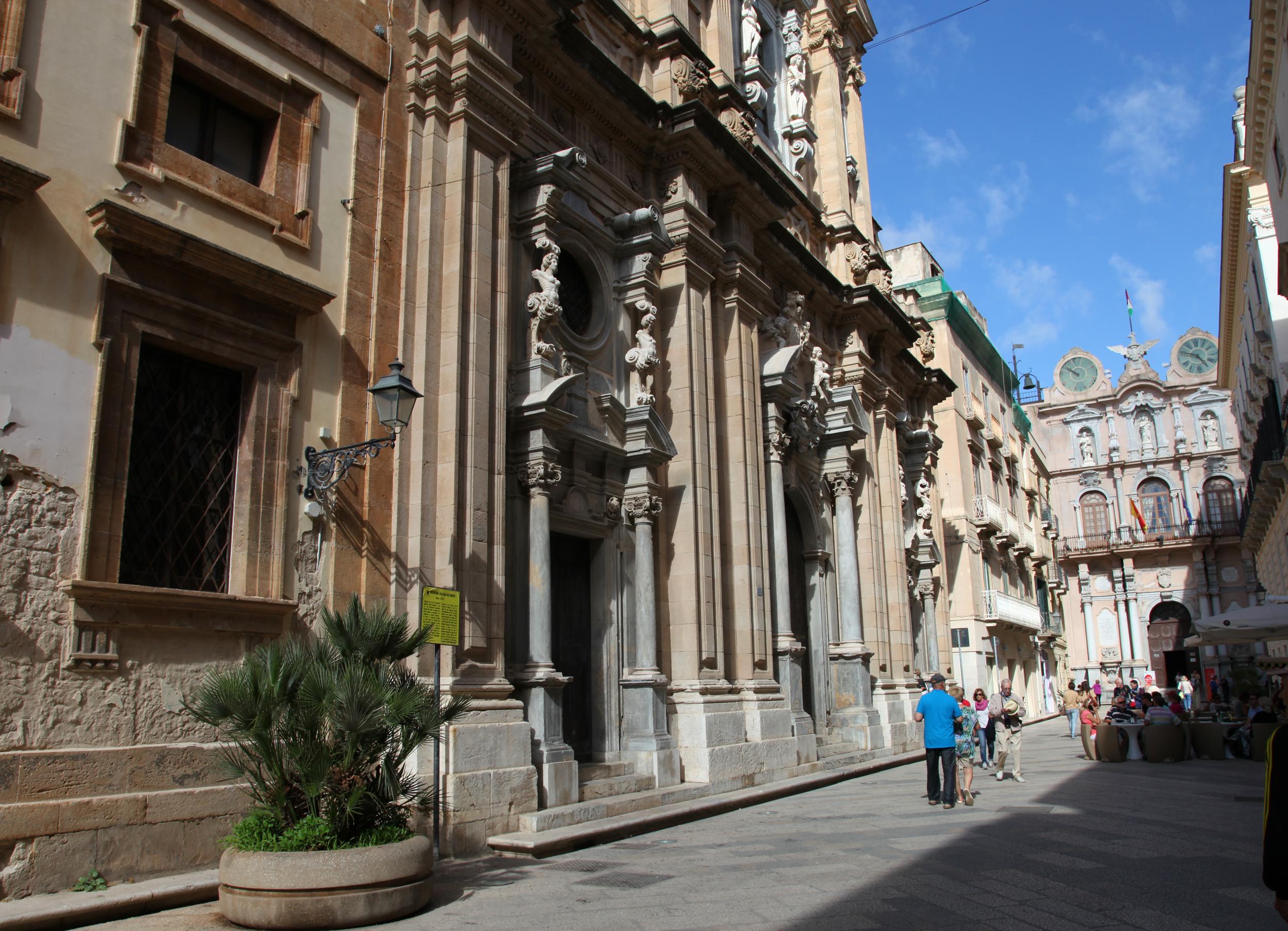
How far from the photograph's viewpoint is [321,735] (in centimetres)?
717

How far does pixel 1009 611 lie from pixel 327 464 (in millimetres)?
30984

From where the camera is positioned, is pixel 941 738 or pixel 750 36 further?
pixel 750 36

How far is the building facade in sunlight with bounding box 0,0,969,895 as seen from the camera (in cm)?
795

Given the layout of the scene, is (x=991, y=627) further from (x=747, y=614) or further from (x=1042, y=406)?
(x=1042, y=406)

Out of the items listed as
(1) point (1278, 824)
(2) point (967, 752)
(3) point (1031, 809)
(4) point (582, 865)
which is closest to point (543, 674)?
(4) point (582, 865)

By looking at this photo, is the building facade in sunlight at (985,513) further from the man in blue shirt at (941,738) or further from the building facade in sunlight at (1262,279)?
the man in blue shirt at (941,738)

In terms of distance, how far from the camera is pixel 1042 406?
61.4m

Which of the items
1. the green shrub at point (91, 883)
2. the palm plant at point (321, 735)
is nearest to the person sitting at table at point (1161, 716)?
the palm plant at point (321, 735)

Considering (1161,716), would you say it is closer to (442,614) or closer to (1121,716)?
(1121,716)

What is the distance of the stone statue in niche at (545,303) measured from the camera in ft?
42.2

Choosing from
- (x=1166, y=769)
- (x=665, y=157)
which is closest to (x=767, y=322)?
(x=665, y=157)

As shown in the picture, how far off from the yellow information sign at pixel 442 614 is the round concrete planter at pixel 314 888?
249 cm

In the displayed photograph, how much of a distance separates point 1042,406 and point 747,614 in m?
50.8

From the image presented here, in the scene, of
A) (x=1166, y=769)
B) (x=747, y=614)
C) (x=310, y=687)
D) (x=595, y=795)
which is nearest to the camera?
(x=310, y=687)
